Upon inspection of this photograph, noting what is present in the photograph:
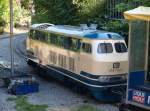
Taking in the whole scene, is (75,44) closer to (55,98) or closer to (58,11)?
(55,98)

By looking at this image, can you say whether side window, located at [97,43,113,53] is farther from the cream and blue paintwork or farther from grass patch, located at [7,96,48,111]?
grass patch, located at [7,96,48,111]

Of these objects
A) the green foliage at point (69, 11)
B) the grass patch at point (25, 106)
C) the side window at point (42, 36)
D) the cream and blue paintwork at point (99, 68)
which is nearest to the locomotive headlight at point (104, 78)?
the cream and blue paintwork at point (99, 68)

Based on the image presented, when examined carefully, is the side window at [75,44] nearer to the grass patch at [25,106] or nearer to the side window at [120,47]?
the side window at [120,47]

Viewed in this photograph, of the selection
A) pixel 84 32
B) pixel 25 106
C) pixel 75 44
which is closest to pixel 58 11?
pixel 75 44

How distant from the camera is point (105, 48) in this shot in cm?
1576

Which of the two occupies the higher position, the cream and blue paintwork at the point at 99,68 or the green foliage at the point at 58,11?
the green foliage at the point at 58,11

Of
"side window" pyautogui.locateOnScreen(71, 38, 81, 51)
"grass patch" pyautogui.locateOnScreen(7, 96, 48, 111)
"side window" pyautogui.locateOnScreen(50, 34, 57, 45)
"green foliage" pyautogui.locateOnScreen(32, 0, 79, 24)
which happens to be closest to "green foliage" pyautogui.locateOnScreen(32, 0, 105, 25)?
"green foliage" pyautogui.locateOnScreen(32, 0, 79, 24)

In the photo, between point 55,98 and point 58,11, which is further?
point 58,11

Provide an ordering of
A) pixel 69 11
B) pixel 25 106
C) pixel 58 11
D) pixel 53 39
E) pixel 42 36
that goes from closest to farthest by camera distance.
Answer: pixel 25 106, pixel 53 39, pixel 42 36, pixel 69 11, pixel 58 11

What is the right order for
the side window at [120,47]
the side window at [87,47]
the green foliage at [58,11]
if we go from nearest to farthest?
the side window at [87,47], the side window at [120,47], the green foliage at [58,11]

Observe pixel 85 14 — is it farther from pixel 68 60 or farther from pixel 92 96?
pixel 92 96

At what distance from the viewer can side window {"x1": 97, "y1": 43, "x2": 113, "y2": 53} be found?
51.4 feet

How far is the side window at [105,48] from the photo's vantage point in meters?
15.7

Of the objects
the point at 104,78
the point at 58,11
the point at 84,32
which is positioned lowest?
the point at 104,78
